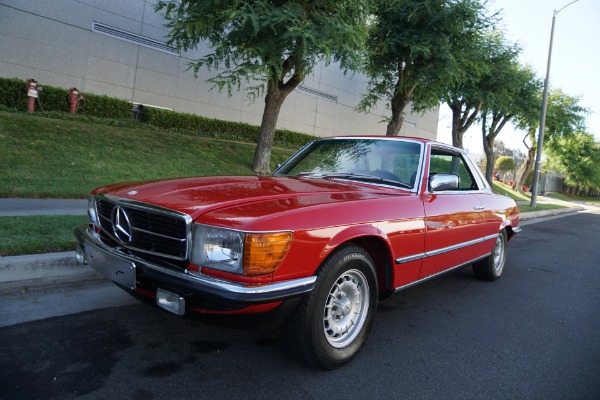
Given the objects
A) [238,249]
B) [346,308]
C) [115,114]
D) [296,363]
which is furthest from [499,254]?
[115,114]

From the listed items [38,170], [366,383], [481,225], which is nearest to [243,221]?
Result: [366,383]

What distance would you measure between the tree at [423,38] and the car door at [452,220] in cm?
811

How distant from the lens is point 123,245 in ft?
9.02

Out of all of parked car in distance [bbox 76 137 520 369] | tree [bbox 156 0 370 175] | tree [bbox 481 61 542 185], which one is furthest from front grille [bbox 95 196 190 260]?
tree [bbox 481 61 542 185]

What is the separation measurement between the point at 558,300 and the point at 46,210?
22.7 feet

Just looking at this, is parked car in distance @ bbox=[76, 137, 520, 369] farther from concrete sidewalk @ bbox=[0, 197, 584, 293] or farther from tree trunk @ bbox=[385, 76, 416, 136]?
tree trunk @ bbox=[385, 76, 416, 136]

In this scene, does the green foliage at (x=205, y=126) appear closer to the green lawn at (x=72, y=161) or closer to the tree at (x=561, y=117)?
the green lawn at (x=72, y=161)

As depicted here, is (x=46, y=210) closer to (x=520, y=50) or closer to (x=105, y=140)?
(x=105, y=140)

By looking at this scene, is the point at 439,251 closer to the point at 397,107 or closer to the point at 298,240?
the point at 298,240

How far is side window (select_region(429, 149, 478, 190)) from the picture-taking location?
13.8 ft

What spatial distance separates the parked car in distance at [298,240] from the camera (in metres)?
2.29

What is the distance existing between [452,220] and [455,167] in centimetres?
115

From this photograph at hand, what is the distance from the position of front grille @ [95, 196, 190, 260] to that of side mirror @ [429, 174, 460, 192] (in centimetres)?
220

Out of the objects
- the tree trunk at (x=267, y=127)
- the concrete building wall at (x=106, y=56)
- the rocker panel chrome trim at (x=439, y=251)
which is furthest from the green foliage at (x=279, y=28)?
the rocker panel chrome trim at (x=439, y=251)
